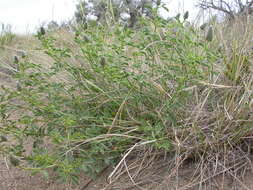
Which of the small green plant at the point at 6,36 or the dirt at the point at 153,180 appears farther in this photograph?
the small green plant at the point at 6,36

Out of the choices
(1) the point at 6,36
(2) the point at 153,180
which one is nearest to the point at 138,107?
(2) the point at 153,180

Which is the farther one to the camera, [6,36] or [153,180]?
[6,36]

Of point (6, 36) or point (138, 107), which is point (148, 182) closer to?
point (138, 107)

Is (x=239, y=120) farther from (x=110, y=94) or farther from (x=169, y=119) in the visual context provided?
(x=110, y=94)

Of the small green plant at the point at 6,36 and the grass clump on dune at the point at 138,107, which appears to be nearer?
the grass clump on dune at the point at 138,107

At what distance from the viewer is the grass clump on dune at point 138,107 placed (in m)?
1.13

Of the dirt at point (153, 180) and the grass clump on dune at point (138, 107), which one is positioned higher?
the grass clump on dune at point (138, 107)

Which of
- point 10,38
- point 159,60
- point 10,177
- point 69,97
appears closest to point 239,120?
point 159,60

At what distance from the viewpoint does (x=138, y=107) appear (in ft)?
4.27

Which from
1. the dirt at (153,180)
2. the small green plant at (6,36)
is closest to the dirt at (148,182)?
the dirt at (153,180)

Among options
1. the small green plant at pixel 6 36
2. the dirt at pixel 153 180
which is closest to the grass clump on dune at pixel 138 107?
the dirt at pixel 153 180

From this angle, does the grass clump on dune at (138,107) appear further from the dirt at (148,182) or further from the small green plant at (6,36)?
the small green plant at (6,36)

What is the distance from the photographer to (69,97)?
4.65 feet

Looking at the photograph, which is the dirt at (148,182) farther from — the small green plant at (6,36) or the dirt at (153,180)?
the small green plant at (6,36)
